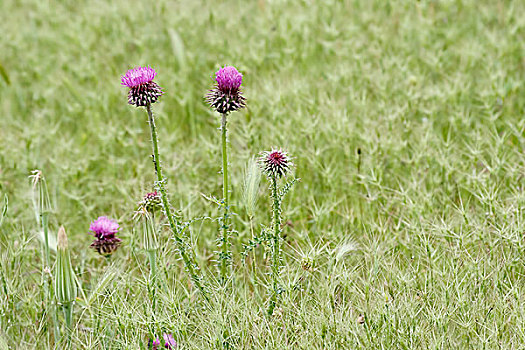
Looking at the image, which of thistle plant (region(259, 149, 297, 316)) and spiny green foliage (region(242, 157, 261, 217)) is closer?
thistle plant (region(259, 149, 297, 316))

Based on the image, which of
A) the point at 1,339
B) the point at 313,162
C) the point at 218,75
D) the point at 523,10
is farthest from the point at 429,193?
the point at 523,10

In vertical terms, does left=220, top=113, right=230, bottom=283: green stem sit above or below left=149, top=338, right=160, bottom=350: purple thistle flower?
above

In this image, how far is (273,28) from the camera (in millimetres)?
3904

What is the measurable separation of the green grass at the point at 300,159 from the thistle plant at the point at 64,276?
92 millimetres

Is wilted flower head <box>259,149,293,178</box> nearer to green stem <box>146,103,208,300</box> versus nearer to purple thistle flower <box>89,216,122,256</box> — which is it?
green stem <box>146,103,208,300</box>

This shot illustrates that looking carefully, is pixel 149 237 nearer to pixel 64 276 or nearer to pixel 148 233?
pixel 148 233

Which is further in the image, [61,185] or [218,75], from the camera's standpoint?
[61,185]

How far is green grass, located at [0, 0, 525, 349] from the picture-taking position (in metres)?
1.92

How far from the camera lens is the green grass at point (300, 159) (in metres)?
1.92

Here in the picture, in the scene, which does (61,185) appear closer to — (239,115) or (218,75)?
(239,115)

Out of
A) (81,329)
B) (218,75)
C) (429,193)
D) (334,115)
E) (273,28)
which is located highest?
(273,28)

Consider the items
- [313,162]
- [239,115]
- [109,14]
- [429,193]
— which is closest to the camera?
[429,193]

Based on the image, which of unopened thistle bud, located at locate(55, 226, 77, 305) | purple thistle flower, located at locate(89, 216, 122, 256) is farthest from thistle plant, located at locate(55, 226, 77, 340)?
purple thistle flower, located at locate(89, 216, 122, 256)

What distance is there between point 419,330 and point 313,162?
1.14m
